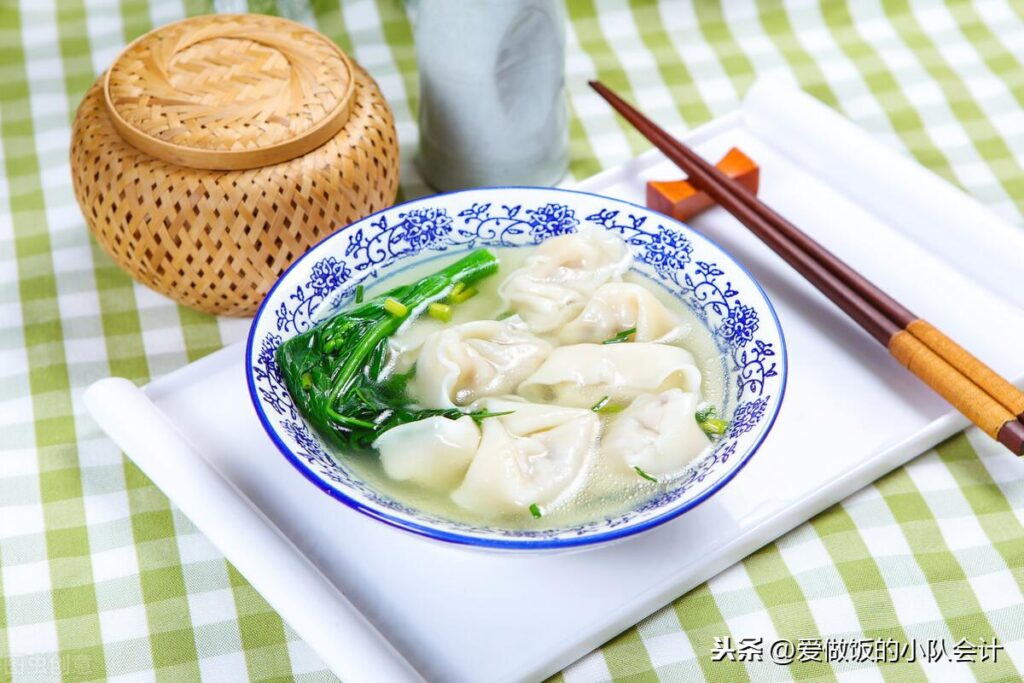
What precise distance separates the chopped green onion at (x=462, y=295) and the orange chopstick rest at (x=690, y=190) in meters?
0.57

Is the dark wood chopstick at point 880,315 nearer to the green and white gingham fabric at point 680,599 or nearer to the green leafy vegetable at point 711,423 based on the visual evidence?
the green and white gingham fabric at point 680,599

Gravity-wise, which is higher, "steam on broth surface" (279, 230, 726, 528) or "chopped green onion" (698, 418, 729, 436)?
"chopped green onion" (698, 418, 729, 436)

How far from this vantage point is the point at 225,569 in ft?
6.56

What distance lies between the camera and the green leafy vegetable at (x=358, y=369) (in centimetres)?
187

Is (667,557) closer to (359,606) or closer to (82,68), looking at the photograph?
(359,606)

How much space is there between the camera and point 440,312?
212 cm

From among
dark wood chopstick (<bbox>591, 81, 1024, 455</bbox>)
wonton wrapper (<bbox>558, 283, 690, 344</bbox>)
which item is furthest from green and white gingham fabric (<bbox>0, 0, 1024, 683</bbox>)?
wonton wrapper (<bbox>558, 283, 690, 344</bbox>)

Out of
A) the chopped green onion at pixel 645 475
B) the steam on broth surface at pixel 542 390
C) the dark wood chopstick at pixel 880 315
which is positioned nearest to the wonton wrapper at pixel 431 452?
the steam on broth surface at pixel 542 390

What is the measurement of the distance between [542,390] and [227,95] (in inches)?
34.4

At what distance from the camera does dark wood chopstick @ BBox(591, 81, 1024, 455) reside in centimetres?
194

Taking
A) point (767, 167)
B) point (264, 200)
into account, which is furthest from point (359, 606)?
point (767, 167)

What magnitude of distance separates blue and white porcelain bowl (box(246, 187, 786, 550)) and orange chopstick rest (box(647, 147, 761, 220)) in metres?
0.36

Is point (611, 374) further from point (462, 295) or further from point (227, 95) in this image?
point (227, 95)

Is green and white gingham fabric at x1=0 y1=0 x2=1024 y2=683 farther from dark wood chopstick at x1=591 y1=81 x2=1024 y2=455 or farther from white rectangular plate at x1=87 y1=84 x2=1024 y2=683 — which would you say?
dark wood chopstick at x1=591 y1=81 x2=1024 y2=455
